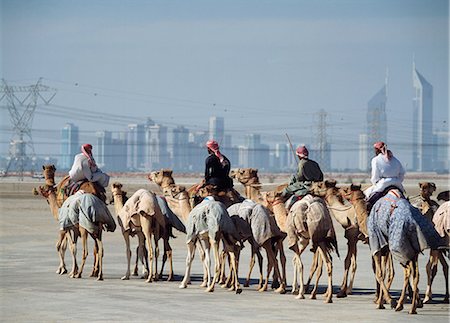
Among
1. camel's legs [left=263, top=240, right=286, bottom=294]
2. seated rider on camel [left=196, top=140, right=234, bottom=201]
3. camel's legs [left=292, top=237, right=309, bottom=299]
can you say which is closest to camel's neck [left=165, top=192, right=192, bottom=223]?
seated rider on camel [left=196, top=140, right=234, bottom=201]

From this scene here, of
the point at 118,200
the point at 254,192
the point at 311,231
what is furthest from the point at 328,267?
the point at 118,200

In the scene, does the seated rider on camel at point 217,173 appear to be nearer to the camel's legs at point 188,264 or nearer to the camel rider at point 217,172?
the camel rider at point 217,172

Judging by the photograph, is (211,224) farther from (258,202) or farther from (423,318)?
(423,318)

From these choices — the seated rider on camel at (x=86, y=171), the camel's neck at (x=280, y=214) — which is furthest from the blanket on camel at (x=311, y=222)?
the seated rider on camel at (x=86, y=171)

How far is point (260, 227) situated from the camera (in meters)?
22.1

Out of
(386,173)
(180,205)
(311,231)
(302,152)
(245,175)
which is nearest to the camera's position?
(386,173)

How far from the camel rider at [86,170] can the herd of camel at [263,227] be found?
22cm

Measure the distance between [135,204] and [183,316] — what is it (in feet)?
17.7

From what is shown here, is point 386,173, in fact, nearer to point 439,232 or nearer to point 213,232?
point 439,232

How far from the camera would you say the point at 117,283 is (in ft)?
76.4

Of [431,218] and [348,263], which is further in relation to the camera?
[431,218]

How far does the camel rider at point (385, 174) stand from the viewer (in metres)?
20.8

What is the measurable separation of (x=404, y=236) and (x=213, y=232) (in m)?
3.84

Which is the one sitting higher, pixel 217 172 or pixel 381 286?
pixel 217 172
